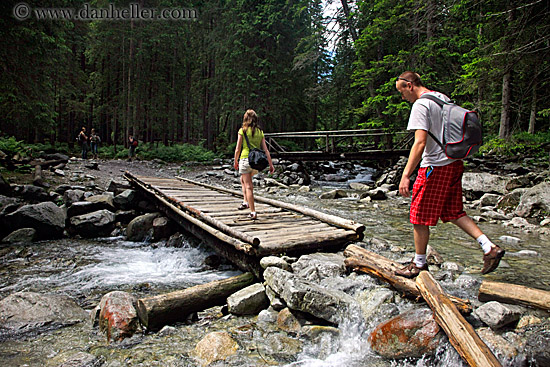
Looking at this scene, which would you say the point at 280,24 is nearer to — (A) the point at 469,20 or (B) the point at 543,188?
(A) the point at 469,20

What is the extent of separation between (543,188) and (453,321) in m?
7.92

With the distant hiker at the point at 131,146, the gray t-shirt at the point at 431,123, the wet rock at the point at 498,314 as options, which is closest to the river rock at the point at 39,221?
the gray t-shirt at the point at 431,123

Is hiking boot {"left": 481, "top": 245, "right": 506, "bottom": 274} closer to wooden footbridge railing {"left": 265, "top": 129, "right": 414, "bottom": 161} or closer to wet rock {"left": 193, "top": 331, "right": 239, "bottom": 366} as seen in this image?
wet rock {"left": 193, "top": 331, "right": 239, "bottom": 366}

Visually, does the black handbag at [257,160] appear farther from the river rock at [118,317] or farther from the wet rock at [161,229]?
the wet rock at [161,229]

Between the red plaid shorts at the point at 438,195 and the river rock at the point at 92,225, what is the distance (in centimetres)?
787

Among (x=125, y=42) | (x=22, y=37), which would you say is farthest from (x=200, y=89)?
(x=22, y=37)

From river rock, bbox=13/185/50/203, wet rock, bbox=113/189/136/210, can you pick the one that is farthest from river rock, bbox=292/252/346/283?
river rock, bbox=13/185/50/203

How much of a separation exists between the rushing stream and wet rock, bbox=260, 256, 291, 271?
0.77m

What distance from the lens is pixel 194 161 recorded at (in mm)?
24078

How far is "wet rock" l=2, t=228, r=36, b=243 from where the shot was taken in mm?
7230

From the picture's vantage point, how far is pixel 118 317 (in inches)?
139

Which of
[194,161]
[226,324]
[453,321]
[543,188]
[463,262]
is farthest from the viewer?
[194,161]

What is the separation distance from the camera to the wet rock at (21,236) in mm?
7230

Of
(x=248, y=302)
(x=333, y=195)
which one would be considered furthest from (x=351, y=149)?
(x=248, y=302)
